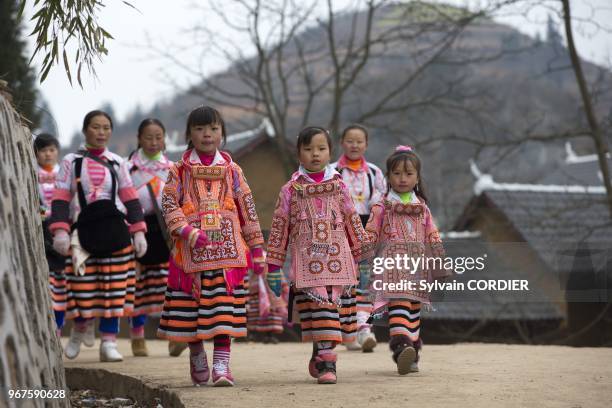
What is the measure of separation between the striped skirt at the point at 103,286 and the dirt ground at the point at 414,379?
45 cm

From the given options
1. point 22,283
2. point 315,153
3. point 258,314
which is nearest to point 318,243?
point 315,153

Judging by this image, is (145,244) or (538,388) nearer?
(538,388)

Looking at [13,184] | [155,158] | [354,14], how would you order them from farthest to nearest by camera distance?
[354,14]
[155,158]
[13,184]

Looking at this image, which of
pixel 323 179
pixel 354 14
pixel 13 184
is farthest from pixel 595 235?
pixel 13 184

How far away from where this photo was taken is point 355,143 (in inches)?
348

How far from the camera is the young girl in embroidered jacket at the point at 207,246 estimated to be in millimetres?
5871

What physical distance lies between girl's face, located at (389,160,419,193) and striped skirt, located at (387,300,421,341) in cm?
86

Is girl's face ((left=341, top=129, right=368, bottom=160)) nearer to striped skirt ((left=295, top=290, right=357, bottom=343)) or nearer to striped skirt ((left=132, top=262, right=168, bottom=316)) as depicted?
striped skirt ((left=132, top=262, right=168, bottom=316))

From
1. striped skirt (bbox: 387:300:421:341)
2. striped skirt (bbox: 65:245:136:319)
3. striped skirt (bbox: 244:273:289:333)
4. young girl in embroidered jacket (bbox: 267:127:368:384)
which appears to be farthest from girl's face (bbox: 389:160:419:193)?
striped skirt (bbox: 244:273:289:333)

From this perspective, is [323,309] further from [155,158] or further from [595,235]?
[595,235]

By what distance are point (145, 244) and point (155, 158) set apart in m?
1.08

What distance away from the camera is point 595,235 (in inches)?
855

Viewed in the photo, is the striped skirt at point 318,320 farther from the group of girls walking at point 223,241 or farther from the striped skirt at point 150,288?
the striped skirt at point 150,288

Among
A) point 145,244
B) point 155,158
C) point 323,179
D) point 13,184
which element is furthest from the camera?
point 155,158
